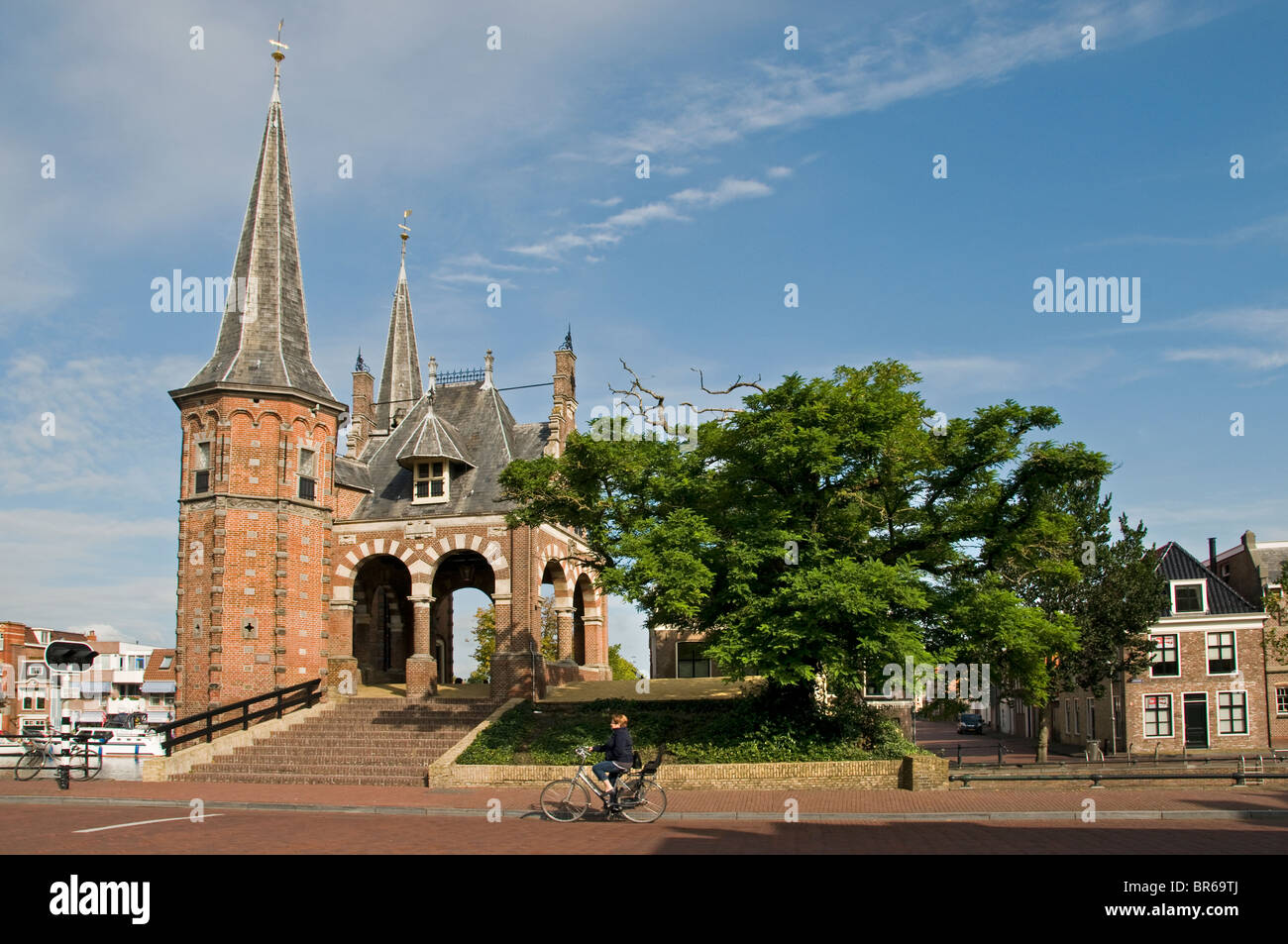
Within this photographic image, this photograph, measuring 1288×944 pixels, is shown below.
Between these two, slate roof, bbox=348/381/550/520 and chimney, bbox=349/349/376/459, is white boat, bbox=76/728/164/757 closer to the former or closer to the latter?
slate roof, bbox=348/381/550/520

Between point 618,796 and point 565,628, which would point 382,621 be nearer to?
point 565,628

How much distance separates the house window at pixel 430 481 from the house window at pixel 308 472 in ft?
11.6

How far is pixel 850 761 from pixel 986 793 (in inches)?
113

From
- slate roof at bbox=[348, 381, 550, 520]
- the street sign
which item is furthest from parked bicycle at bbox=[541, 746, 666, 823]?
slate roof at bbox=[348, 381, 550, 520]

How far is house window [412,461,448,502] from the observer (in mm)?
35781

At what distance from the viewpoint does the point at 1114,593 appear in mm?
36750

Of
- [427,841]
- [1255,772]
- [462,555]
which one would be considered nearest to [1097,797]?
[1255,772]

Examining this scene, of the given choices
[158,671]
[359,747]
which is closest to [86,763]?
[359,747]

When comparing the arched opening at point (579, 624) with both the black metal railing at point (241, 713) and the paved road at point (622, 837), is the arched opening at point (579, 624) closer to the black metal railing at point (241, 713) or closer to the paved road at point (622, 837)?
the black metal railing at point (241, 713)

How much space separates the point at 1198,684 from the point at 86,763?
1621 inches

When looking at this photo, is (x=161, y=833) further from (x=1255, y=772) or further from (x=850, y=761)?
(x=1255, y=772)

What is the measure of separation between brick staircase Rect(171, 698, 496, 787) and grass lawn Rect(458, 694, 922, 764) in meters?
1.90

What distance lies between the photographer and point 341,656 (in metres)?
34.0
